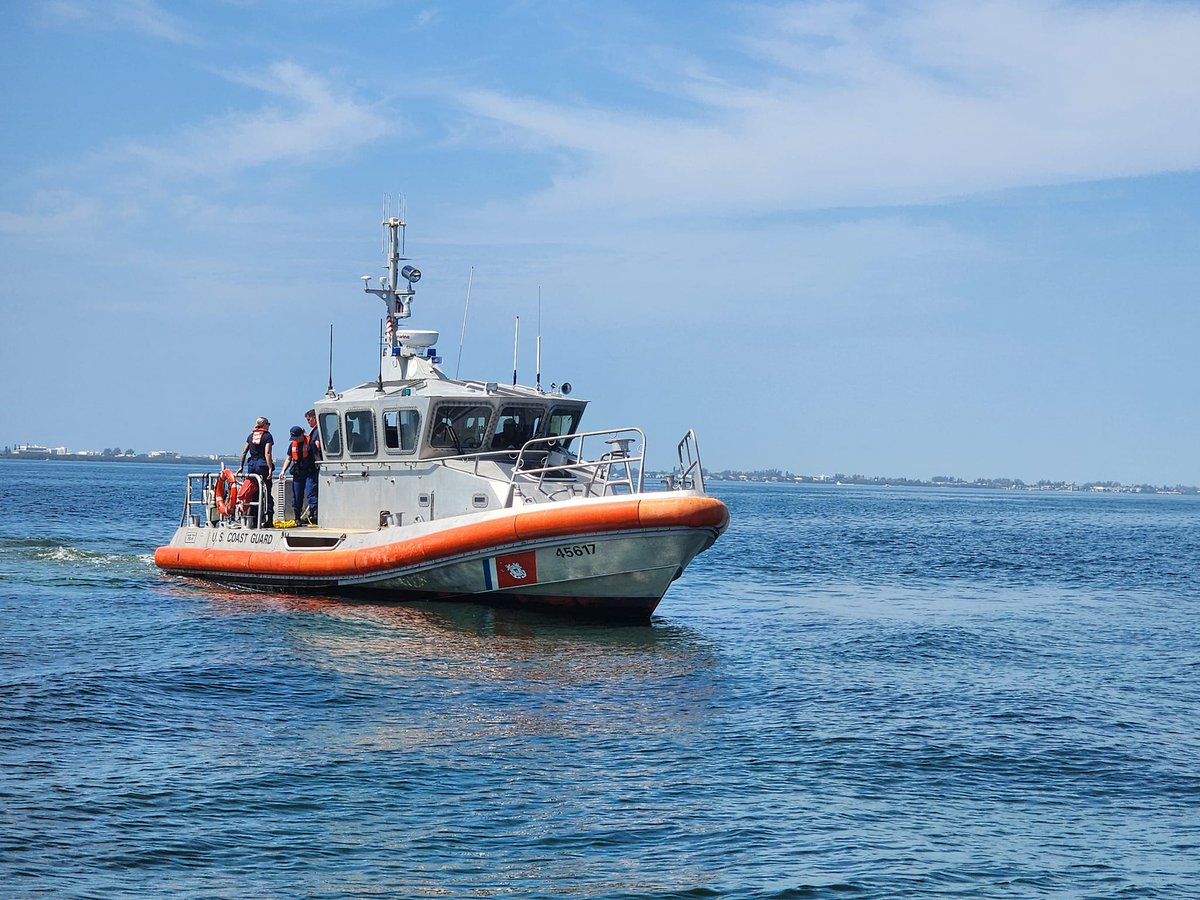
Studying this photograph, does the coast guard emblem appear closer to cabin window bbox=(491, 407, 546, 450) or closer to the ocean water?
the ocean water

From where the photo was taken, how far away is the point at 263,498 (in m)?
21.7

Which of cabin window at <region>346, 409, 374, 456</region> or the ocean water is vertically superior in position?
cabin window at <region>346, 409, 374, 456</region>

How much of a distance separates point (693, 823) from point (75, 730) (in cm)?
568

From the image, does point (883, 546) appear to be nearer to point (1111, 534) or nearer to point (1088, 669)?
point (1111, 534)

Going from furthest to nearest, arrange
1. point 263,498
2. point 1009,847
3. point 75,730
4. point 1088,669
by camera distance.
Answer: point 263,498, point 1088,669, point 75,730, point 1009,847

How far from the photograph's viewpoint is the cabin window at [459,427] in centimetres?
1928

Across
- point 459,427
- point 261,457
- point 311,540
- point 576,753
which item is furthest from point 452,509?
point 576,753

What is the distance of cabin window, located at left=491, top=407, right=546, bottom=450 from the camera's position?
19844 mm

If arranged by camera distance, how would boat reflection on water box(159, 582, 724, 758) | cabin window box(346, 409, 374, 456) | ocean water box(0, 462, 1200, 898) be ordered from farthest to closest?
cabin window box(346, 409, 374, 456)
boat reflection on water box(159, 582, 724, 758)
ocean water box(0, 462, 1200, 898)

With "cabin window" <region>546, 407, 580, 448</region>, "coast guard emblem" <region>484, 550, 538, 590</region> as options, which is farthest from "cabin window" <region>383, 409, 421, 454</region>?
"coast guard emblem" <region>484, 550, 538, 590</region>

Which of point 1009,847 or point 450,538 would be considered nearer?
point 1009,847

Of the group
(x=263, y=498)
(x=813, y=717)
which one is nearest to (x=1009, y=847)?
(x=813, y=717)

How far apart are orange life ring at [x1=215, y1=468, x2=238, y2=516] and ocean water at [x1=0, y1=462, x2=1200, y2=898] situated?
80.5 inches

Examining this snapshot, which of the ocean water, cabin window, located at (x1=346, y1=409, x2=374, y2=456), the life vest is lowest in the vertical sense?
the ocean water
